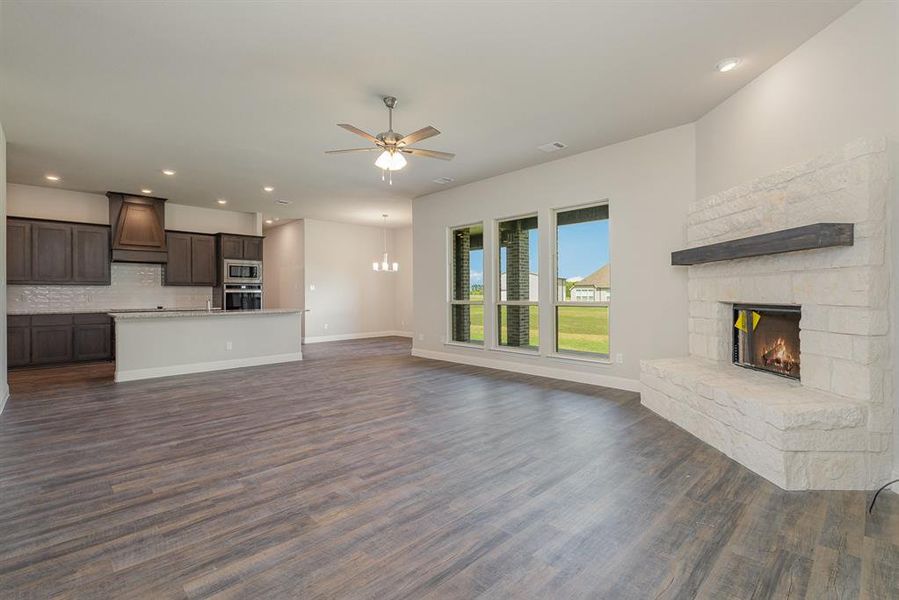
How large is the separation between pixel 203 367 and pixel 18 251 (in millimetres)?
3572

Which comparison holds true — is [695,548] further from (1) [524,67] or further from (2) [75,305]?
(2) [75,305]

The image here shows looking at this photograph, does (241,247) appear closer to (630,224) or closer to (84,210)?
(84,210)

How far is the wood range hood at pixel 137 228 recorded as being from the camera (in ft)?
24.8

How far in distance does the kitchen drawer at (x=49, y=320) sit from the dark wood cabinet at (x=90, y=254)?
0.66m

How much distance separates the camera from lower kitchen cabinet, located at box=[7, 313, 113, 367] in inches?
261

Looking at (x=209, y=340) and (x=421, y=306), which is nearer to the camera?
(x=209, y=340)

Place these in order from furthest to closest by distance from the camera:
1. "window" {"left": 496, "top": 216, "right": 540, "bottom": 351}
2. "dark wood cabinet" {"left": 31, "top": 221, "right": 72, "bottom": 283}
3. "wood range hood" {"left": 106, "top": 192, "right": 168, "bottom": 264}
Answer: "wood range hood" {"left": 106, "top": 192, "right": 168, "bottom": 264} < "dark wood cabinet" {"left": 31, "top": 221, "right": 72, "bottom": 283} < "window" {"left": 496, "top": 216, "right": 540, "bottom": 351}

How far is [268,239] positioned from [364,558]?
11308 millimetres

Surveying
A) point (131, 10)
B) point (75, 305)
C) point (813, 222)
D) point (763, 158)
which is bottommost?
point (75, 305)

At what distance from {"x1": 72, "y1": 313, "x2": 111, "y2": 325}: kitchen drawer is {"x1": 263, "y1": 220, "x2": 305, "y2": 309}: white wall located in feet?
12.5

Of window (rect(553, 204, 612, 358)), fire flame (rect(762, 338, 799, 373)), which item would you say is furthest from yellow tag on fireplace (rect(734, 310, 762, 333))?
window (rect(553, 204, 612, 358))

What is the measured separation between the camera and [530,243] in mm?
6434

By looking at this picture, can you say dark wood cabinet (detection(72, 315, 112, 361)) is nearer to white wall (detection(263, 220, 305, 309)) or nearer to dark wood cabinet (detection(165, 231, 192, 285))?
dark wood cabinet (detection(165, 231, 192, 285))

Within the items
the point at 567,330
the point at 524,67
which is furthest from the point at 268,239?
the point at 524,67
